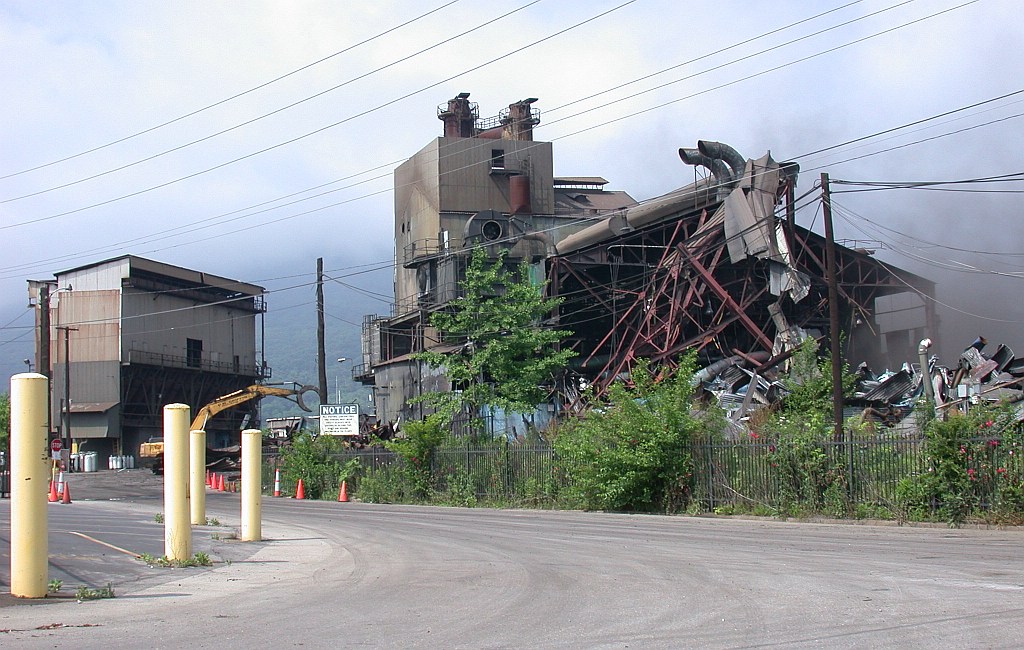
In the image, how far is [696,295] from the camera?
46.6 metres

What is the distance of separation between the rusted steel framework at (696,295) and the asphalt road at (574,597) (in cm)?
2671

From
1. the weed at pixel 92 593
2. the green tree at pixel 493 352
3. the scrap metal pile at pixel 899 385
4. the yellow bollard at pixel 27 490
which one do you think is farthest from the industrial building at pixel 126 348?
the yellow bollard at pixel 27 490

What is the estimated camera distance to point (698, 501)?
89.6 feet

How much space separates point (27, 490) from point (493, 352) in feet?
108

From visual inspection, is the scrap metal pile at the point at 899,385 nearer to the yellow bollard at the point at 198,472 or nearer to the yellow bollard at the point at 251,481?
the yellow bollard at the point at 198,472

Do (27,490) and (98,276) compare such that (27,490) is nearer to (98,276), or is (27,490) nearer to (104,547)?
(104,547)

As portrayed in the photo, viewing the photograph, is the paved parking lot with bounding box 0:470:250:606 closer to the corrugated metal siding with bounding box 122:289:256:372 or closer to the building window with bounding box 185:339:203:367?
the corrugated metal siding with bounding box 122:289:256:372

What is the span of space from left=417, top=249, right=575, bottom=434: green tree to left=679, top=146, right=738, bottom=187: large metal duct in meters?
9.23

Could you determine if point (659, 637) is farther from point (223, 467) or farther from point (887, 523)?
point (223, 467)

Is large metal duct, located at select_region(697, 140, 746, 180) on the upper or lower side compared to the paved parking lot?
upper

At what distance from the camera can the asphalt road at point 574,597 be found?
827cm

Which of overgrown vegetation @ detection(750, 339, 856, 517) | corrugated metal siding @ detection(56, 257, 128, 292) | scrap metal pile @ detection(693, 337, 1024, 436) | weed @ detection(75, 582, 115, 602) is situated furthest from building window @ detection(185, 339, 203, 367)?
weed @ detection(75, 582, 115, 602)

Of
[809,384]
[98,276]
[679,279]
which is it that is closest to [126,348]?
[98,276]

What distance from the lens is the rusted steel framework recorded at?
149ft
